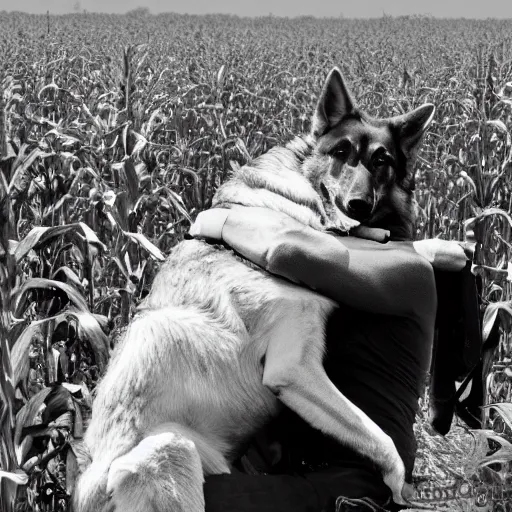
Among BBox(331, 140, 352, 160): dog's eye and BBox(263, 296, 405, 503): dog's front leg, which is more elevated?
BBox(331, 140, 352, 160): dog's eye

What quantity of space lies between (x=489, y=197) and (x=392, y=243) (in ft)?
7.77

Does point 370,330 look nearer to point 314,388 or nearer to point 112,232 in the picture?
point 314,388

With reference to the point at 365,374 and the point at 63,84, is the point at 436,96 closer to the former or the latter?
the point at 63,84

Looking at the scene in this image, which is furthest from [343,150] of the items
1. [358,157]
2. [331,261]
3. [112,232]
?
[112,232]

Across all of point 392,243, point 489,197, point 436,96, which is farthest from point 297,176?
point 436,96

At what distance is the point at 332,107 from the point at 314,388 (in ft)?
2.74

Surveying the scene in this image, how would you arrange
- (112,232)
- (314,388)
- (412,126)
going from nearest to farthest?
(314,388)
(412,126)
(112,232)

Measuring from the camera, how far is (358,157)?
7.90 feet

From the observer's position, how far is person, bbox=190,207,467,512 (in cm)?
221

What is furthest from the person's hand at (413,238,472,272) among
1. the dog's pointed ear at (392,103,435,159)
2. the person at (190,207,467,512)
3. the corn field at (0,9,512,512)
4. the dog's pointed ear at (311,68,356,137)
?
the corn field at (0,9,512,512)

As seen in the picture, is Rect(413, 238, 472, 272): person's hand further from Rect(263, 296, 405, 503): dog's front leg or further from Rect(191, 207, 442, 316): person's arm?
Rect(263, 296, 405, 503): dog's front leg

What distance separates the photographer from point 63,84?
13312 mm

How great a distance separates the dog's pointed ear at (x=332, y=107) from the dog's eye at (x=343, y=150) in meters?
0.09

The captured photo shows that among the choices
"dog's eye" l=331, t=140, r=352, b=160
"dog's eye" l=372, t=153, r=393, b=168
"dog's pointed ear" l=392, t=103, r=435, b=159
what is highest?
"dog's pointed ear" l=392, t=103, r=435, b=159
